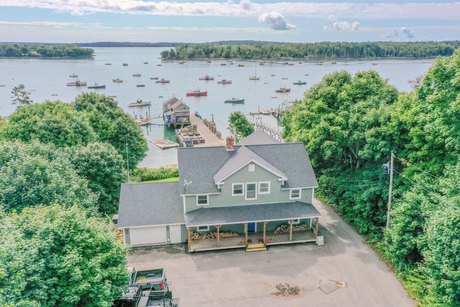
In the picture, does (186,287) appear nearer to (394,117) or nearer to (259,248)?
(259,248)

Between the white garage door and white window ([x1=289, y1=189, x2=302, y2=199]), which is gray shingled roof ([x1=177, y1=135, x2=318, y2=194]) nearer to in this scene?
white window ([x1=289, y1=189, x2=302, y2=199])

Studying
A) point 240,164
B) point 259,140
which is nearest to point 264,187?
point 240,164

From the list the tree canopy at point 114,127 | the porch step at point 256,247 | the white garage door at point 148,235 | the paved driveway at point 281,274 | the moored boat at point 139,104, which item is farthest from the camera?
the moored boat at point 139,104

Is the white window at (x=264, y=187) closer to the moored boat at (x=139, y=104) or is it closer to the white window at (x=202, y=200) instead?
the white window at (x=202, y=200)

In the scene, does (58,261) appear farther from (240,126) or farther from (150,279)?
(240,126)

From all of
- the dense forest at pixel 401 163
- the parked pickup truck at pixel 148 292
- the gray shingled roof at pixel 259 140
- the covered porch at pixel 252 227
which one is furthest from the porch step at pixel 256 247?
the gray shingled roof at pixel 259 140

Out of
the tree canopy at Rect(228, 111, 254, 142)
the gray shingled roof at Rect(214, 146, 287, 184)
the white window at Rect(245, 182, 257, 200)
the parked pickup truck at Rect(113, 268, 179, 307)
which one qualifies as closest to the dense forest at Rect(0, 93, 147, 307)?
the parked pickup truck at Rect(113, 268, 179, 307)
